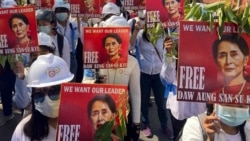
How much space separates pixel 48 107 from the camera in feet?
9.43

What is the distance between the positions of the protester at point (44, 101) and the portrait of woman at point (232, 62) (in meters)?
0.93

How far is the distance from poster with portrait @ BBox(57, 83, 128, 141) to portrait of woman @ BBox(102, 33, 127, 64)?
1437mm

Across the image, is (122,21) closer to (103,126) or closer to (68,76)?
(68,76)

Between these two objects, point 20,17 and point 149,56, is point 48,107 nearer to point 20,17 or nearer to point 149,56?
point 20,17

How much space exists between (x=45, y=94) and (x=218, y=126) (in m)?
1.05

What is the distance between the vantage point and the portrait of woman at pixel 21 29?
14.7ft

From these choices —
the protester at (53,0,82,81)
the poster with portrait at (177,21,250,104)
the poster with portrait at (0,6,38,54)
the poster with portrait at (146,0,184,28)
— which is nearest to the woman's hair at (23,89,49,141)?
the poster with portrait at (177,21,250,104)

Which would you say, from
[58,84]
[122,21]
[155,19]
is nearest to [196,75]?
[58,84]

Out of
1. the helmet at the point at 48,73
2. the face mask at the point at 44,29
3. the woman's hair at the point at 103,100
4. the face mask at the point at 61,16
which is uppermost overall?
the face mask at the point at 61,16

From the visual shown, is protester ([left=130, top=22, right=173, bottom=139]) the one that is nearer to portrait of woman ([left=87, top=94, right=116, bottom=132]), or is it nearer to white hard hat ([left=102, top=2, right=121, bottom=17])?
white hard hat ([left=102, top=2, right=121, bottom=17])

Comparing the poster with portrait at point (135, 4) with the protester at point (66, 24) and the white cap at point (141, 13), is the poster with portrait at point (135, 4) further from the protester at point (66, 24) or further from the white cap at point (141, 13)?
the protester at point (66, 24)

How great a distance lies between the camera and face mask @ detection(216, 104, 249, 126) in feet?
9.05

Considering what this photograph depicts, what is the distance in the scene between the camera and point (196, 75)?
2799 millimetres

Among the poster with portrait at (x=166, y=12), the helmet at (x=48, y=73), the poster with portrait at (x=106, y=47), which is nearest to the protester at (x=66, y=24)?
the poster with portrait at (x=166, y=12)
